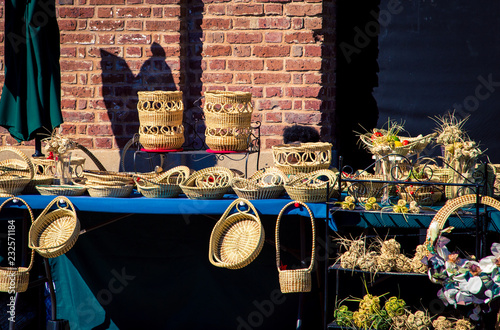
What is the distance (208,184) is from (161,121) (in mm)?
603

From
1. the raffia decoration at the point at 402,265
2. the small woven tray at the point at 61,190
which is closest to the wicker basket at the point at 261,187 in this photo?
the raffia decoration at the point at 402,265

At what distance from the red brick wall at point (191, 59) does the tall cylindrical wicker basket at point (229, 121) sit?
57cm

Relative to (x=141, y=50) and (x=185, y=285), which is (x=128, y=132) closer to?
(x=141, y=50)

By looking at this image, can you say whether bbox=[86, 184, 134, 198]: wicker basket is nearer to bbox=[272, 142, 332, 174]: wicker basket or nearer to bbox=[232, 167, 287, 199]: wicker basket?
bbox=[232, 167, 287, 199]: wicker basket

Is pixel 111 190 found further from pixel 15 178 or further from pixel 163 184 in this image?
pixel 15 178

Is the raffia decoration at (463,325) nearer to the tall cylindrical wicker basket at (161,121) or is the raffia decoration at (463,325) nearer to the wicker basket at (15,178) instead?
the tall cylindrical wicker basket at (161,121)

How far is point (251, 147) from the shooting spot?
4.19 meters

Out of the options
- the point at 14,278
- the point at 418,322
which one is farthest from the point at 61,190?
the point at 418,322

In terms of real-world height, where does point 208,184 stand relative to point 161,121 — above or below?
below

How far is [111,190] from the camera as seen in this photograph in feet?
12.2

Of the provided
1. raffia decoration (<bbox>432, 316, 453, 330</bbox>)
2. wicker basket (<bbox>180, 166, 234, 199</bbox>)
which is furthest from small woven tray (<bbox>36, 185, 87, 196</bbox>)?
raffia decoration (<bbox>432, 316, 453, 330</bbox>)

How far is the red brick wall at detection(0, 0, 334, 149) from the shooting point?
4.52 metres

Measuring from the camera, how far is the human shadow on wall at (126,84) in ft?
15.4

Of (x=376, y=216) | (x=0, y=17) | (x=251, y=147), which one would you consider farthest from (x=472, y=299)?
(x=0, y=17)
